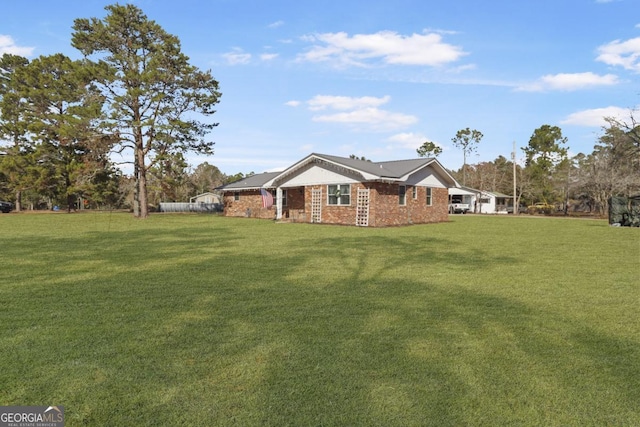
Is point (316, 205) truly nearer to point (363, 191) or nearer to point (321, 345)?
point (363, 191)

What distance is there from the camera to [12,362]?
11.0ft

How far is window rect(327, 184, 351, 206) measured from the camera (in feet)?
71.7

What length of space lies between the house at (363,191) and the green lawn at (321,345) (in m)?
13.0

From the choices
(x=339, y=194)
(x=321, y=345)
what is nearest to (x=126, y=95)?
(x=339, y=194)

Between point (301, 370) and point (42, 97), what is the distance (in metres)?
38.5

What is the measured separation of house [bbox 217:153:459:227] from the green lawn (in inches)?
511

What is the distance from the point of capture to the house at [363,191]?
20.8 m

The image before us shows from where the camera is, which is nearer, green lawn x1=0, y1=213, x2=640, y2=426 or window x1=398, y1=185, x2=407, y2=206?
green lawn x1=0, y1=213, x2=640, y2=426

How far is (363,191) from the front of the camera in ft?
68.8

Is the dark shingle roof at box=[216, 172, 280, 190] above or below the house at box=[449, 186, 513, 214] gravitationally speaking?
above

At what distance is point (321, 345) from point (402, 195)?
19335 millimetres

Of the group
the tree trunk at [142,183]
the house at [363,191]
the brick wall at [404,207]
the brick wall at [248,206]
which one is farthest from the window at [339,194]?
the tree trunk at [142,183]

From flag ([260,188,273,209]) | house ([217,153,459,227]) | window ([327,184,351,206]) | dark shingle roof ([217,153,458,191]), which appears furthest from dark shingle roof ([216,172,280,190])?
window ([327,184,351,206])

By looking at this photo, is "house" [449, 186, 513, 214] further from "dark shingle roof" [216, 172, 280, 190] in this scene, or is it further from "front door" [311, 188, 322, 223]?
"front door" [311, 188, 322, 223]
